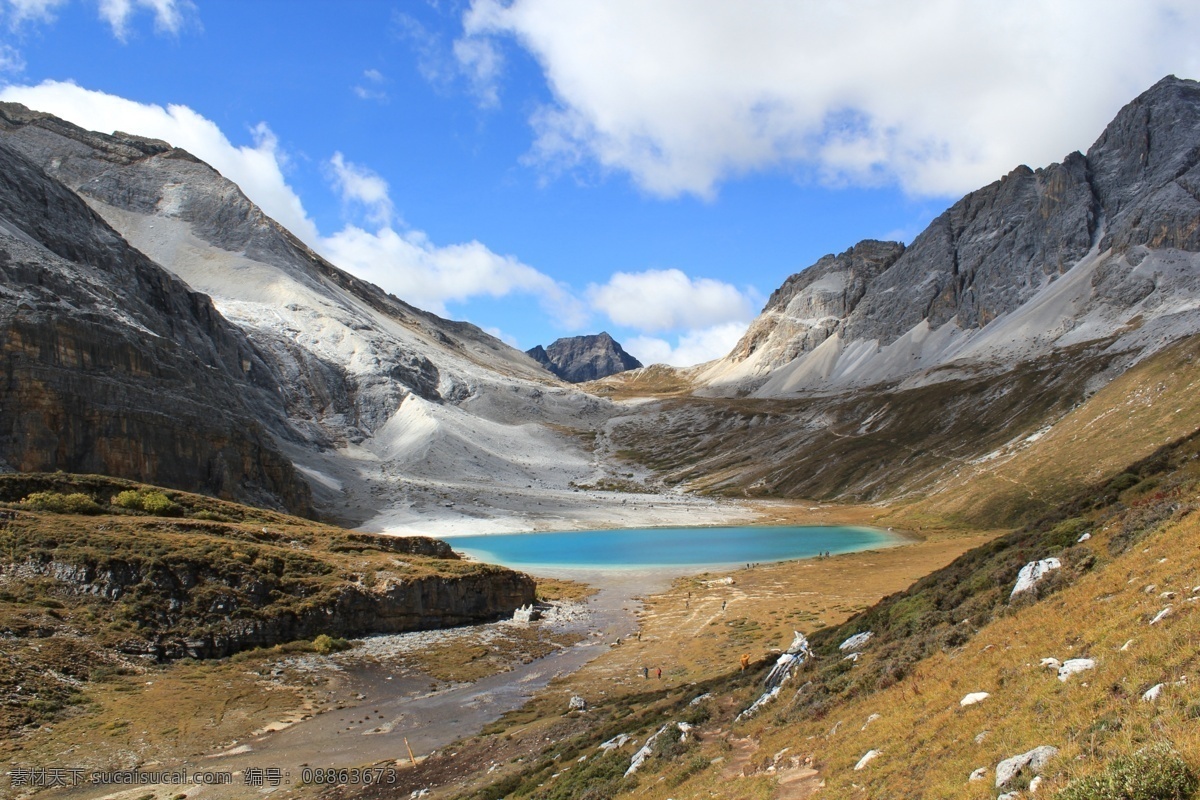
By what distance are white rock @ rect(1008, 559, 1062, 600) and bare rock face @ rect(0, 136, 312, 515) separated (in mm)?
74485

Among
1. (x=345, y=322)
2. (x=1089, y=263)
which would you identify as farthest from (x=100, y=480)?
(x=1089, y=263)

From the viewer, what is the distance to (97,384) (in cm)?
6831

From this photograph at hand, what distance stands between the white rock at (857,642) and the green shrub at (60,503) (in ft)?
120

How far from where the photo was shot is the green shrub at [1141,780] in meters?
6.38

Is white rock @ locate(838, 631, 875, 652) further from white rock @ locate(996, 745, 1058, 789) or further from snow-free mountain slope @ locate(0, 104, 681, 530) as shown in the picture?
snow-free mountain slope @ locate(0, 104, 681, 530)

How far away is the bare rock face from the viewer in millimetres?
63688

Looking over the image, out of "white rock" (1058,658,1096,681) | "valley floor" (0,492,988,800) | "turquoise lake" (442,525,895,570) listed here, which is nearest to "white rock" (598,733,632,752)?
"valley floor" (0,492,988,800)

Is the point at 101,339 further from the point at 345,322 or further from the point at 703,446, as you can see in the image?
the point at 703,446

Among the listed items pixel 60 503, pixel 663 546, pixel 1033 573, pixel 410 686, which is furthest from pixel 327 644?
pixel 663 546

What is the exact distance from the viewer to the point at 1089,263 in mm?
184375

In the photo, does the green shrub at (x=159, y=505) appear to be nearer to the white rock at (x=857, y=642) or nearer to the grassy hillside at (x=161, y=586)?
the grassy hillside at (x=161, y=586)

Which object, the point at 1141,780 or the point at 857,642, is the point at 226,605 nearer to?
the point at 857,642

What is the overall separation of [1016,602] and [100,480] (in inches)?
1740

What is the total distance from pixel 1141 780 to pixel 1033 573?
11674 millimetres
